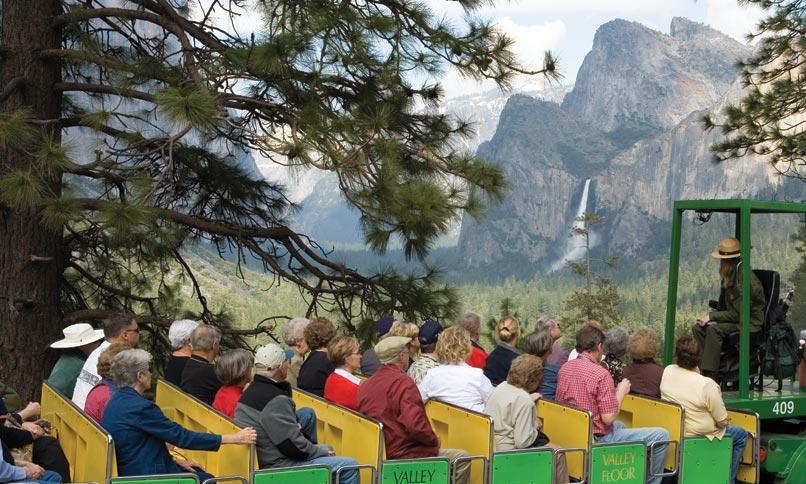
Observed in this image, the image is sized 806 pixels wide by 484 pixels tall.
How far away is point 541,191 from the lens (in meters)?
195

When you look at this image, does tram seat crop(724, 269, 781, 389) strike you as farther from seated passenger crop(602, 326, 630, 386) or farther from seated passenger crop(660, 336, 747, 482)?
seated passenger crop(602, 326, 630, 386)

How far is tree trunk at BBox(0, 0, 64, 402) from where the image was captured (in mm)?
9477

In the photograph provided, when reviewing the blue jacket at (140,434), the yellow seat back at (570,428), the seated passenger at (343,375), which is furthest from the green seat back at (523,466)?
the blue jacket at (140,434)

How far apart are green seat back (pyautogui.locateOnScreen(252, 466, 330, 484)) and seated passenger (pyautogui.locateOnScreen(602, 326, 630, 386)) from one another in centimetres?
270

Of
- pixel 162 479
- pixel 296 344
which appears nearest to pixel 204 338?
pixel 296 344

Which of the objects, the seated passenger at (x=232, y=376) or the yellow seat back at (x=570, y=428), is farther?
the yellow seat back at (x=570, y=428)

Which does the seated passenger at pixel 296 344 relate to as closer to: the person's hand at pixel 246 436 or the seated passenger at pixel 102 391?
the seated passenger at pixel 102 391

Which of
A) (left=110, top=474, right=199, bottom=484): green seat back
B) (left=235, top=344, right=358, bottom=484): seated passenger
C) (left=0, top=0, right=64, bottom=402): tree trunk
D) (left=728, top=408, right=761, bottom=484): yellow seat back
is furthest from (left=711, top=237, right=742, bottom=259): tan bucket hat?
(left=0, top=0, right=64, bottom=402): tree trunk

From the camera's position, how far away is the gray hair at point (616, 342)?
746 centimetres

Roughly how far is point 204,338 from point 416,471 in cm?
174

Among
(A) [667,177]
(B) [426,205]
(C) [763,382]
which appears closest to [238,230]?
(B) [426,205]

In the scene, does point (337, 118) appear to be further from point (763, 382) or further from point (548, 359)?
point (763, 382)

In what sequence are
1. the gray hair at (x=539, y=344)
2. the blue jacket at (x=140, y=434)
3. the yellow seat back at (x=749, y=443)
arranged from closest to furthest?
1. the blue jacket at (x=140, y=434)
2. the yellow seat back at (x=749, y=443)
3. the gray hair at (x=539, y=344)

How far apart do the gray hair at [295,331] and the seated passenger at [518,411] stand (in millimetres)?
1882
